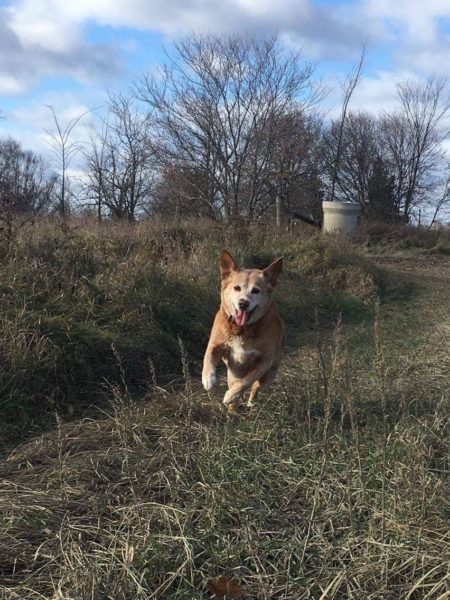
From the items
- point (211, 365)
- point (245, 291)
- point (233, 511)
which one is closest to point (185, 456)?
point (233, 511)

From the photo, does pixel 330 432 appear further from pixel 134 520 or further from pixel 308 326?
pixel 308 326

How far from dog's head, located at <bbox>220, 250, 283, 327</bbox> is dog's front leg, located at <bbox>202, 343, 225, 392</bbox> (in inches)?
9.9

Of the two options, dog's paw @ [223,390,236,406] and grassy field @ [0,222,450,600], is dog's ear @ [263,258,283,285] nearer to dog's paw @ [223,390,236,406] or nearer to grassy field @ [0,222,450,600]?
grassy field @ [0,222,450,600]

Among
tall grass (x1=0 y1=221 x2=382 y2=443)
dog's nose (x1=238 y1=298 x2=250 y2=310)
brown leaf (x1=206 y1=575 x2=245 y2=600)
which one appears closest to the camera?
brown leaf (x1=206 y1=575 x2=245 y2=600)

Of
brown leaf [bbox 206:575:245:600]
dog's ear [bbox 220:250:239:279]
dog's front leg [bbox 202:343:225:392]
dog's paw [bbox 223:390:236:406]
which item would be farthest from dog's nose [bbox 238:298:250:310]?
brown leaf [bbox 206:575:245:600]

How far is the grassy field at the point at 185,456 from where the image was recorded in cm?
220

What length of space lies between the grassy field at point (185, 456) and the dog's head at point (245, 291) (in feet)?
1.70

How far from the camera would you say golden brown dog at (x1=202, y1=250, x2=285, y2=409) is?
4215 mm

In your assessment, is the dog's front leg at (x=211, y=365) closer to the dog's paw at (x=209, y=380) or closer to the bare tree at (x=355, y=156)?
the dog's paw at (x=209, y=380)

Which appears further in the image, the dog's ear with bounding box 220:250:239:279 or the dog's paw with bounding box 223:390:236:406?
the dog's ear with bounding box 220:250:239:279

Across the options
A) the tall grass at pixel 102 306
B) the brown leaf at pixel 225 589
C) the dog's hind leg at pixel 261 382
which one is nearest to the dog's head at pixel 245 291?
the dog's hind leg at pixel 261 382

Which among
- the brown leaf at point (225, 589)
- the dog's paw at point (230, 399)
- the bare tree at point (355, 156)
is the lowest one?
the brown leaf at point (225, 589)

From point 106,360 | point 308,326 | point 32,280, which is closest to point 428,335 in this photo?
point 308,326

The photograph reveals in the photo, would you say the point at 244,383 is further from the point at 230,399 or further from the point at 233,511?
the point at 233,511
